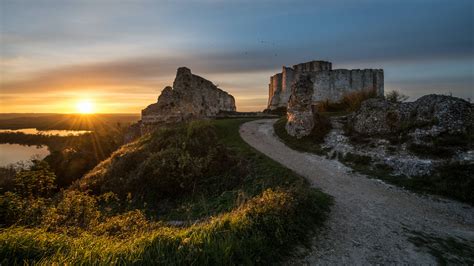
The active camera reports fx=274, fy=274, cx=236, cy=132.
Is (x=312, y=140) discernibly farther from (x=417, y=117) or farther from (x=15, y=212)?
(x=15, y=212)

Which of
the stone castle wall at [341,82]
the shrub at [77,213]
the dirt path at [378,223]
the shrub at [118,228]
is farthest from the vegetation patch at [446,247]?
the stone castle wall at [341,82]

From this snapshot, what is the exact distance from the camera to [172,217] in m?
9.89

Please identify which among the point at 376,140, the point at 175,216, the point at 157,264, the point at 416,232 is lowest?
the point at 175,216

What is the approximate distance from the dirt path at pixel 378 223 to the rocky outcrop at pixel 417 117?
493 cm

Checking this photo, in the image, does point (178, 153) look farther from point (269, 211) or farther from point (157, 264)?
point (157, 264)

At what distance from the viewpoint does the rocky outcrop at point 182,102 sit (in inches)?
1008

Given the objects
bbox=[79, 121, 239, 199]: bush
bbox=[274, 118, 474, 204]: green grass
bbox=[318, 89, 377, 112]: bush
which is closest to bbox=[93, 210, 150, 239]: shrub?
bbox=[79, 121, 239, 199]: bush

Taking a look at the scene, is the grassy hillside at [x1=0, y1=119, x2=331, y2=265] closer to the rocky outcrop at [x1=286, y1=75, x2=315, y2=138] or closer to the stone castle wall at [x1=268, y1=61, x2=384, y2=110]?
the rocky outcrop at [x1=286, y1=75, x2=315, y2=138]

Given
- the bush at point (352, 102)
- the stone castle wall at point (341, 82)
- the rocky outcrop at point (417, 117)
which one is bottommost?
the rocky outcrop at point (417, 117)

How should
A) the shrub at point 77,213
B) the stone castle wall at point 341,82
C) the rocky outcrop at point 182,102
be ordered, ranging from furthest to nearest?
1. the stone castle wall at point 341,82
2. the rocky outcrop at point 182,102
3. the shrub at point 77,213

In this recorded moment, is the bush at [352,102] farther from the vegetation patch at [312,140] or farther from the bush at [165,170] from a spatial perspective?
the bush at [165,170]

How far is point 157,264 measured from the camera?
4324 mm

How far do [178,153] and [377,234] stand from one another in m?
10.1

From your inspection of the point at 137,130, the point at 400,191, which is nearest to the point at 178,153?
the point at 400,191
